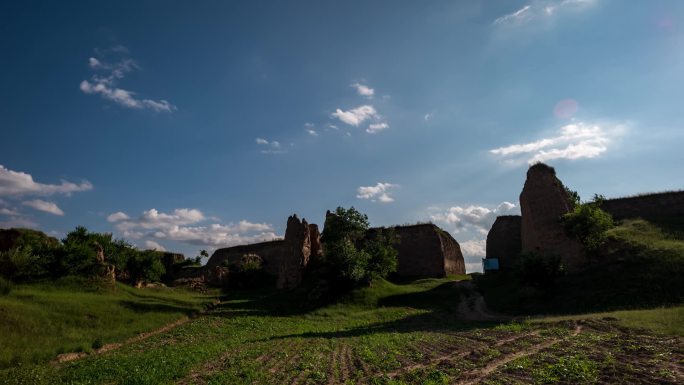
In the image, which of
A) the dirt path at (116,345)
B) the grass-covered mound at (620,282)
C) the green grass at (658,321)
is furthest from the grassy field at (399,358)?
the grass-covered mound at (620,282)

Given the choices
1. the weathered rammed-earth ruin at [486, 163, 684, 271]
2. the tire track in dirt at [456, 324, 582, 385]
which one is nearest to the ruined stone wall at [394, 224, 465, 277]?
the weathered rammed-earth ruin at [486, 163, 684, 271]

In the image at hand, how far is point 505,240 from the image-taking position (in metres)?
55.5

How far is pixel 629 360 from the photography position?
40.0ft

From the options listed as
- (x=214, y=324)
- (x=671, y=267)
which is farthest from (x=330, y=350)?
(x=671, y=267)

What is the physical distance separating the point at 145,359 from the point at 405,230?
150 ft

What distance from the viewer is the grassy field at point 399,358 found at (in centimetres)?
1176

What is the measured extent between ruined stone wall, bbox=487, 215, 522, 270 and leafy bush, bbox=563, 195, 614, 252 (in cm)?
1981

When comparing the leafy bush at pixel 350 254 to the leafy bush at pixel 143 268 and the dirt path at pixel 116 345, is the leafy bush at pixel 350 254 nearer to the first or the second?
the dirt path at pixel 116 345

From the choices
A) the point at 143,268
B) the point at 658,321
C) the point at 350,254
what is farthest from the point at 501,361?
the point at 143,268

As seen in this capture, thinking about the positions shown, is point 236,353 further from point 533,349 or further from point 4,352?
point 533,349

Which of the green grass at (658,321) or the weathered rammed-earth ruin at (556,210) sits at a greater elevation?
the weathered rammed-earth ruin at (556,210)

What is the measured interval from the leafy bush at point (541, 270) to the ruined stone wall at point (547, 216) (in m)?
4.47

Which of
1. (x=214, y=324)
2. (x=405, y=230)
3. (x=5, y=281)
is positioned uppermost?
(x=405, y=230)

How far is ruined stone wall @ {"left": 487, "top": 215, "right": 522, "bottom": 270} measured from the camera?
54.6 m
